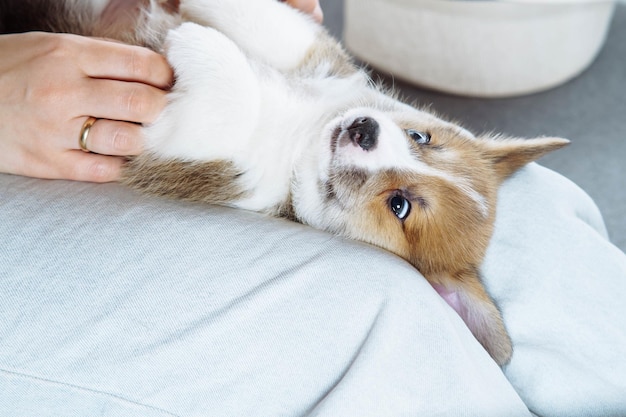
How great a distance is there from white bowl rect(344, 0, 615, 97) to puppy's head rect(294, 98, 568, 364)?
6.32 ft

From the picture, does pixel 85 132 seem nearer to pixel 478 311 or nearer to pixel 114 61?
pixel 114 61

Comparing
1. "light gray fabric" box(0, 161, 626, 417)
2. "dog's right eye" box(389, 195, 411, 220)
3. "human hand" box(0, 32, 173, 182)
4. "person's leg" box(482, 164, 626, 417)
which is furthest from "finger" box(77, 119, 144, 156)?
"person's leg" box(482, 164, 626, 417)

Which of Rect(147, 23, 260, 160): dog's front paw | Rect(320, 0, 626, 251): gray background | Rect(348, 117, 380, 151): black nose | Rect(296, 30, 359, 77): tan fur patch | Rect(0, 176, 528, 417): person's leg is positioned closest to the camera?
Rect(0, 176, 528, 417): person's leg

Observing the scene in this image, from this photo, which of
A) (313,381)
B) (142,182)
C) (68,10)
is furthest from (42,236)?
(68,10)

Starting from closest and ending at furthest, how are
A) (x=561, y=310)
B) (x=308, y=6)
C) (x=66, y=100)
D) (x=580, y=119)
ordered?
1. (x=66, y=100)
2. (x=561, y=310)
3. (x=308, y=6)
4. (x=580, y=119)

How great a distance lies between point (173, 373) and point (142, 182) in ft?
2.03

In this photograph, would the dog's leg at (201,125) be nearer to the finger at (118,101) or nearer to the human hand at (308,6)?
the finger at (118,101)

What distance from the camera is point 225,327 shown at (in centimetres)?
140

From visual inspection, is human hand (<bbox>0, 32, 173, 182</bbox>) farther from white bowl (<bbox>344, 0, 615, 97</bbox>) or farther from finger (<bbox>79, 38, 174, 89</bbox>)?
white bowl (<bbox>344, 0, 615, 97</bbox>)

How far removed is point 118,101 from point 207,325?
25.3 inches

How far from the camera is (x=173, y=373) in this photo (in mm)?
1354

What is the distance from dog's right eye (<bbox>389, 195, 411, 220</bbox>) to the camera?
6.36 ft

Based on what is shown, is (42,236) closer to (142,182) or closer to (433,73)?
(142,182)

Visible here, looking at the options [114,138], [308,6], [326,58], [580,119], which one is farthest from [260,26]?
[580,119]
